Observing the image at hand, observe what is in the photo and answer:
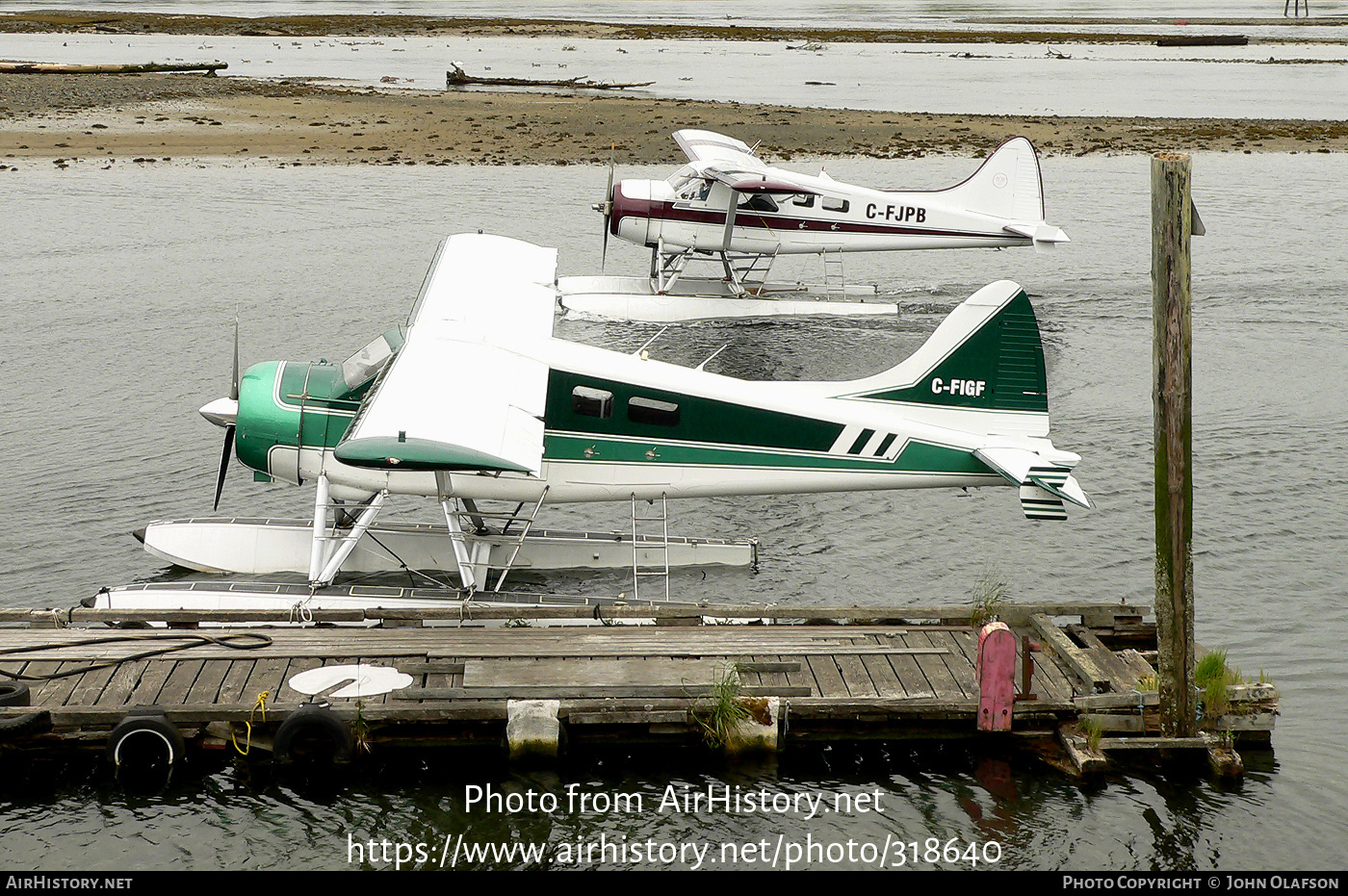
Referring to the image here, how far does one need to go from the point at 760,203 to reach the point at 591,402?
42.4 ft

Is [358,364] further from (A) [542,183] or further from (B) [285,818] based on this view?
(A) [542,183]

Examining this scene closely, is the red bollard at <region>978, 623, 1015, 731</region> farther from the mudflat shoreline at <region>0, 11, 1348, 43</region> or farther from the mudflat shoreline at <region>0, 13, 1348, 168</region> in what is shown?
the mudflat shoreline at <region>0, 11, 1348, 43</region>

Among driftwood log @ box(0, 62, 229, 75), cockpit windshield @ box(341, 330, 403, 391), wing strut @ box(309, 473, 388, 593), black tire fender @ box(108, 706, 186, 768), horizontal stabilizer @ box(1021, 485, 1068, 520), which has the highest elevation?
driftwood log @ box(0, 62, 229, 75)

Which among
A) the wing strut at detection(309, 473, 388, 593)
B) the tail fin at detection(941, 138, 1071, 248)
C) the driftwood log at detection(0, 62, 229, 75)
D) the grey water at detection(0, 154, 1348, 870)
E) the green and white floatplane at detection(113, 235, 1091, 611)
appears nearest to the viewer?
the grey water at detection(0, 154, 1348, 870)

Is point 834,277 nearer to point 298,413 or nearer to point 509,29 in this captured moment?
point 298,413

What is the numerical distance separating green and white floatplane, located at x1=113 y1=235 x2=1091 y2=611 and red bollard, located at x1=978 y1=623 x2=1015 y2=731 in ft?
8.11

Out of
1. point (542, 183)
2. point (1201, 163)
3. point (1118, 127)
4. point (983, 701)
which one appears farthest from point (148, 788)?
point (1118, 127)

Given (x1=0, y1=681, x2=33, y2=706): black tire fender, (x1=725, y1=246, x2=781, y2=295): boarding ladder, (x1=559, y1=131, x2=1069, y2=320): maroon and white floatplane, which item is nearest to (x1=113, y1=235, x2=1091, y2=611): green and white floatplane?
(x1=0, y1=681, x2=33, y2=706): black tire fender

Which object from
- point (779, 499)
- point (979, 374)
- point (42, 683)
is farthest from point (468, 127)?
point (42, 683)

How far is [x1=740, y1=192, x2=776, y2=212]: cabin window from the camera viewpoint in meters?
24.8

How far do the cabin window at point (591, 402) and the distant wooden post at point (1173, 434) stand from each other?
5257mm

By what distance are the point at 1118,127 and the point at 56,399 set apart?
40.0 metres

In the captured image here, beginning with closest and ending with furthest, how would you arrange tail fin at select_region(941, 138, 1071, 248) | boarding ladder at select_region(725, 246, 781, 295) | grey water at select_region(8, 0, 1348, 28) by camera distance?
boarding ladder at select_region(725, 246, 781, 295)
tail fin at select_region(941, 138, 1071, 248)
grey water at select_region(8, 0, 1348, 28)

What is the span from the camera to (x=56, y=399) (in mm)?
19469
